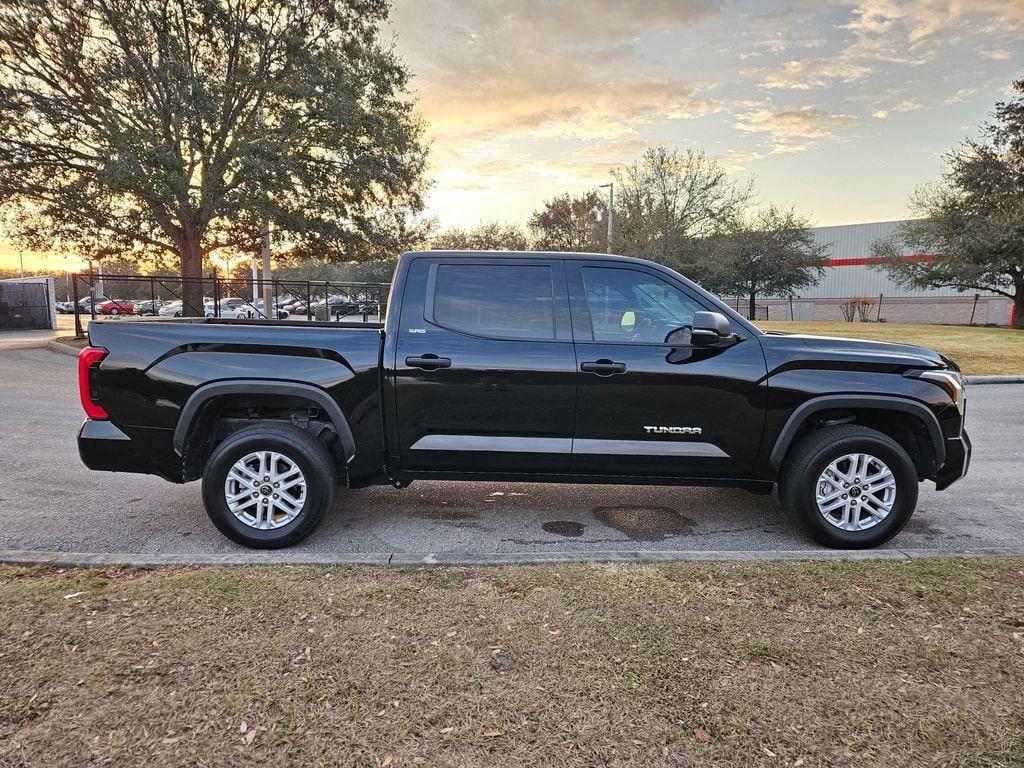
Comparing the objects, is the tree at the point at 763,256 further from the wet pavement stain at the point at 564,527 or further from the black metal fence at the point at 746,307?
the wet pavement stain at the point at 564,527

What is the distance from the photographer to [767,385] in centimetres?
405

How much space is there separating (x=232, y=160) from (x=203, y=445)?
525 inches

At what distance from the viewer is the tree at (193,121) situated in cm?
1510

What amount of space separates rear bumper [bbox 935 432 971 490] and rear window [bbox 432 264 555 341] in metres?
2.72

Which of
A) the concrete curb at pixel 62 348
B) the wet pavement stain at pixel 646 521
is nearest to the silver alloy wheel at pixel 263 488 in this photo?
the wet pavement stain at pixel 646 521

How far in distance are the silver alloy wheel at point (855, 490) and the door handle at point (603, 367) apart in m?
1.46

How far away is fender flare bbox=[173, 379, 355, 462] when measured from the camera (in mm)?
3990

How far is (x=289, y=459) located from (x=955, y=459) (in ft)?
14.2

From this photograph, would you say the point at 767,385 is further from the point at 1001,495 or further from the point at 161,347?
the point at 161,347

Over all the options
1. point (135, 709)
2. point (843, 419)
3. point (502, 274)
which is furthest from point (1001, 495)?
point (135, 709)

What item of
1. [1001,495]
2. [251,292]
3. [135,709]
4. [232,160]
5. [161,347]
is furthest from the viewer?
[251,292]

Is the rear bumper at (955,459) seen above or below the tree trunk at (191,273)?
below

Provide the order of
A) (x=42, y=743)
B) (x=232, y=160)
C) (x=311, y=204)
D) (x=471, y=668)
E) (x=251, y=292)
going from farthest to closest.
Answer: (x=251, y=292)
(x=311, y=204)
(x=232, y=160)
(x=471, y=668)
(x=42, y=743)

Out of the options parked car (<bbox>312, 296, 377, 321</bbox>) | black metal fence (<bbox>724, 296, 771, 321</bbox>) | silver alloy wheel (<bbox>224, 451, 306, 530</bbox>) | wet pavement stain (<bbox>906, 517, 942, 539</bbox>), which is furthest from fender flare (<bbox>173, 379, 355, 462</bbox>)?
black metal fence (<bbox>724, 296, 771, 321</bbox>)
